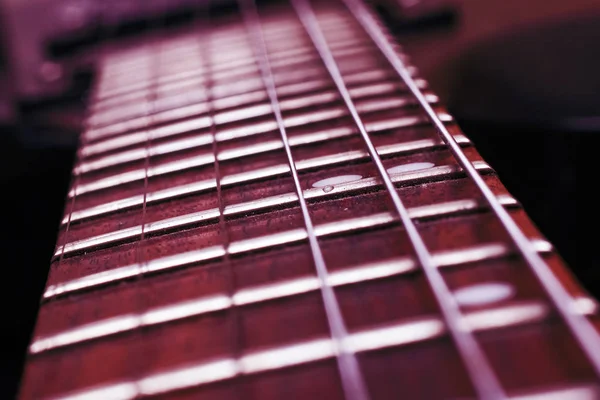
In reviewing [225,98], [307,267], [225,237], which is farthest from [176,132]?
[307,267]

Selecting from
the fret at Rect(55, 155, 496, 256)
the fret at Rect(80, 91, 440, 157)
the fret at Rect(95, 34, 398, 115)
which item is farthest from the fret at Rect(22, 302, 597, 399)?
the fret at Rect(95, 34, 398, 115)

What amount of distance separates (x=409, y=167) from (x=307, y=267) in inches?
9.7

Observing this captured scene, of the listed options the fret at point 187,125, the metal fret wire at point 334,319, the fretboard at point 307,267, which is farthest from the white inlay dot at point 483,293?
the fret at point 187,125

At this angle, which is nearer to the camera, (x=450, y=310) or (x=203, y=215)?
(x=450, y=310)

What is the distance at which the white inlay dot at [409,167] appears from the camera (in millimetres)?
838

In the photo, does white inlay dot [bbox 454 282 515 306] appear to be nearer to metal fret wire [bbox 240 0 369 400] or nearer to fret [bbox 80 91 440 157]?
metal fret wire [bbox 240 0 369 400]

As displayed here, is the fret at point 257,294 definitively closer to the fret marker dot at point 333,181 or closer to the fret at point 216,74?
the fret marker dot at point 333,181

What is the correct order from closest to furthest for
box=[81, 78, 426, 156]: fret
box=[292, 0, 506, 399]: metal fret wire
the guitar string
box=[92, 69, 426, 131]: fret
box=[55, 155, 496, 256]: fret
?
box=[292, 0, 506, 399]: metal fret wire → the guitar string → box=[55, 155, 496, 256]: fret → box=[81, 78, 426, 156]: fret → box=[92, 69, 426, 131]: fret

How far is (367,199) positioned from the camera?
789 millimetres

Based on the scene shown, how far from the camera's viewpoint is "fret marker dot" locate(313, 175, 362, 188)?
84 centimetres

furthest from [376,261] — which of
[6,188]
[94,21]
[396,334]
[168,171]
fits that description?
[94,21]

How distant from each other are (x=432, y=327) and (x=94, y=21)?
6.10 ft

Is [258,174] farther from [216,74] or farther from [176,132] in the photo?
[216,74]

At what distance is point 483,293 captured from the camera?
0.61m
